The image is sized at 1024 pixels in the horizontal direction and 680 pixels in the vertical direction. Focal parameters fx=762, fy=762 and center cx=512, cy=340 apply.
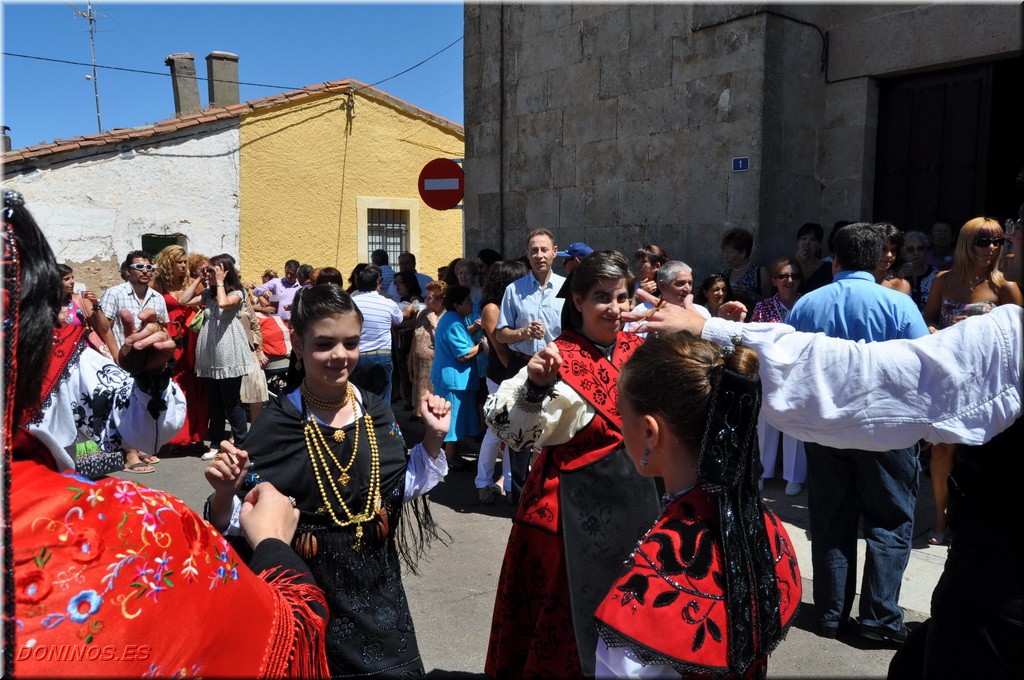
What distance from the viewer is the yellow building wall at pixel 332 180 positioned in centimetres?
1666

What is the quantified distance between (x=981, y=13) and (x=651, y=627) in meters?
6.72

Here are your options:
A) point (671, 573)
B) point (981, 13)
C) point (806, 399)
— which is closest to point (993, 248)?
point (981, 13)

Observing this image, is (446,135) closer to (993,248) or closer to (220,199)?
(220,199)

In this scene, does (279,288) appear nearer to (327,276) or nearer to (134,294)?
(327,276)

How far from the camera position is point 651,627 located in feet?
4.88

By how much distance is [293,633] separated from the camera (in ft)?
4.70

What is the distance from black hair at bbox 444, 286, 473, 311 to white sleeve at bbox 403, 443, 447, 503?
423 cm

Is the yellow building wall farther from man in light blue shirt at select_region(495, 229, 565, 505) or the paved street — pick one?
man in light blue shirt at select_region(495, 229, 565, 505)

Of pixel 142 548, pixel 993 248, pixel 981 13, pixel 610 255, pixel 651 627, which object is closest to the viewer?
pixel 142 548

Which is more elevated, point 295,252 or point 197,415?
point 295,252

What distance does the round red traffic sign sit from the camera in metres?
10.1

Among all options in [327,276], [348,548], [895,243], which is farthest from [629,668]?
[327,276]

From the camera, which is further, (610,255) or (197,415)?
(197,415)

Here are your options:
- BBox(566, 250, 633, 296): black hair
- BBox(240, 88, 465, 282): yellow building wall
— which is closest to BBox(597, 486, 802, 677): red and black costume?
BBox(566, 250, 633, 296): black hair
